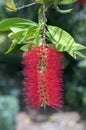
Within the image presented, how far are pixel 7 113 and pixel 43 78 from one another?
3913mm

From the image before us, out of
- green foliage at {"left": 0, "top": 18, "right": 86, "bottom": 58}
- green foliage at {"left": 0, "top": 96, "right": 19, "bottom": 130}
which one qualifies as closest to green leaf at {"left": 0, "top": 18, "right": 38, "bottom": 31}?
green foliage at {"left": 0, "top": 18, "right": 86, "bottom": 58}

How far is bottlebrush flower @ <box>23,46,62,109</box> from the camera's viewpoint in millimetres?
938

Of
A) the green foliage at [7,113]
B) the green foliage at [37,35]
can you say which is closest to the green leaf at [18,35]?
the green foliage at [37,35]

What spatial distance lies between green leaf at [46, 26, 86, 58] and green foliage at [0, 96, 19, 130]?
3.73 m

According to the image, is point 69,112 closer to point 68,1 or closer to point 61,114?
point 61,114

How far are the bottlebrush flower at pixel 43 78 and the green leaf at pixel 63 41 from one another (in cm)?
2

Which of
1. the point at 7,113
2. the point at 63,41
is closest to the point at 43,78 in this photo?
the point at 63,41

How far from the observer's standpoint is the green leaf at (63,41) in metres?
0.95

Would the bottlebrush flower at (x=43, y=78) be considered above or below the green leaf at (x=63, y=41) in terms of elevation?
below

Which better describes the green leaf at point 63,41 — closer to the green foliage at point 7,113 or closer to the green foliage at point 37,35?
the green foliage at point 37,35

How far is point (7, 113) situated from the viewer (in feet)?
15.8

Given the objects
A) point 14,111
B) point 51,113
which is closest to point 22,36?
point 14,111

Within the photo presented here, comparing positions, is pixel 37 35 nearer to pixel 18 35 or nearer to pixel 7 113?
pixel 18 35

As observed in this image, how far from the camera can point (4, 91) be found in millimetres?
5879
